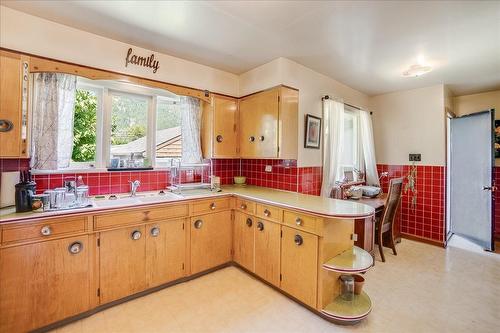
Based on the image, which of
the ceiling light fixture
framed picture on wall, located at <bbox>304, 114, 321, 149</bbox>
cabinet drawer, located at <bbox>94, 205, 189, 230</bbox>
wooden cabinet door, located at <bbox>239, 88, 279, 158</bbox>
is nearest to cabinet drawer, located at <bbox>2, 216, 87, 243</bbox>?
cabinet drawer, located at <bbox>94, 205, 189, 230</bbox>

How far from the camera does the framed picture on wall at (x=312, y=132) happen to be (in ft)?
10.1

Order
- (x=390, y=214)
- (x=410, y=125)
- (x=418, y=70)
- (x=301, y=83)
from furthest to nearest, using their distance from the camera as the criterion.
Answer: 1. (x=410, y=125)
2. (x=390, y=214)
3. (x=301, y=83)
4. (x=418, y=70)

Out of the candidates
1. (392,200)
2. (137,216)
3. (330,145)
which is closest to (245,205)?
(137,216)

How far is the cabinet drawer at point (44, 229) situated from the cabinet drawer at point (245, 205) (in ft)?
4.95

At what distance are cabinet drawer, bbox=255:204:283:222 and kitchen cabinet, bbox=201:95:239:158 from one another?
3.41 feet

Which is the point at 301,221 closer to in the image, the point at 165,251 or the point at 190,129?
the point at 165,251

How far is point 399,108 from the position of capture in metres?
4.11

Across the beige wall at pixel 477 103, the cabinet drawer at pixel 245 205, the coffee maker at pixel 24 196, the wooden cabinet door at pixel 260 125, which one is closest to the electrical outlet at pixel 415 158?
the beige wall at pixel 477 103

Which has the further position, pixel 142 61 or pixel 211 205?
pixel 211 205

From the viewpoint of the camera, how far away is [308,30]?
86.3 inches

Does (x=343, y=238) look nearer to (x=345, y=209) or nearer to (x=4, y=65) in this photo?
(x=345, y=209)

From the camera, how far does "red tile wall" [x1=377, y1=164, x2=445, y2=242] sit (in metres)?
3.66

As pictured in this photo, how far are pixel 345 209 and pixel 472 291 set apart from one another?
5.72 feet

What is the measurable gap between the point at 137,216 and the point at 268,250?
133 cm
